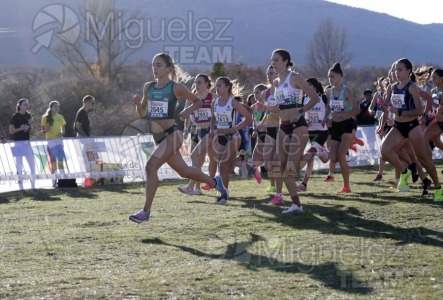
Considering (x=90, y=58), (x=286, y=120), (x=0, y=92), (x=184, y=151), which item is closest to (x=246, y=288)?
(x=286, y=120)

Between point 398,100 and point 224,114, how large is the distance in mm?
2797

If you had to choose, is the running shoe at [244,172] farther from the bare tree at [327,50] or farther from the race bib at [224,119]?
the bare tree at [327,50]

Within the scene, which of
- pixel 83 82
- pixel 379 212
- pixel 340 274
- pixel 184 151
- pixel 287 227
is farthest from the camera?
pixel 83 82

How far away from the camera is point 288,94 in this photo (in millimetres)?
11133

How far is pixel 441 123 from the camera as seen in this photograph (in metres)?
13.4

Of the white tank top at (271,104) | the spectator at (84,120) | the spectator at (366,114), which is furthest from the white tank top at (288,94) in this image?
the spectator at (366,114)

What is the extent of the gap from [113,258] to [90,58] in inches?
2581

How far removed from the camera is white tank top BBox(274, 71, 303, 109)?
36.5 feet

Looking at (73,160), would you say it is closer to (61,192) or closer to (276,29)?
(61,192)

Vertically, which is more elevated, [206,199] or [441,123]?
[441,123]

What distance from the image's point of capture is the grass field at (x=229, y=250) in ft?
21.4

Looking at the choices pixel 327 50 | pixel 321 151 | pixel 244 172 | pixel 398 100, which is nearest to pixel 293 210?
pixel 398 100

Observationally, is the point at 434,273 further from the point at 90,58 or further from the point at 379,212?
the point at 90,58

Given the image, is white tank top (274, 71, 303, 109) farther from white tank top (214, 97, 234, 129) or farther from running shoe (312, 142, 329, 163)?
running shoe (312, 142, 329, 163)
